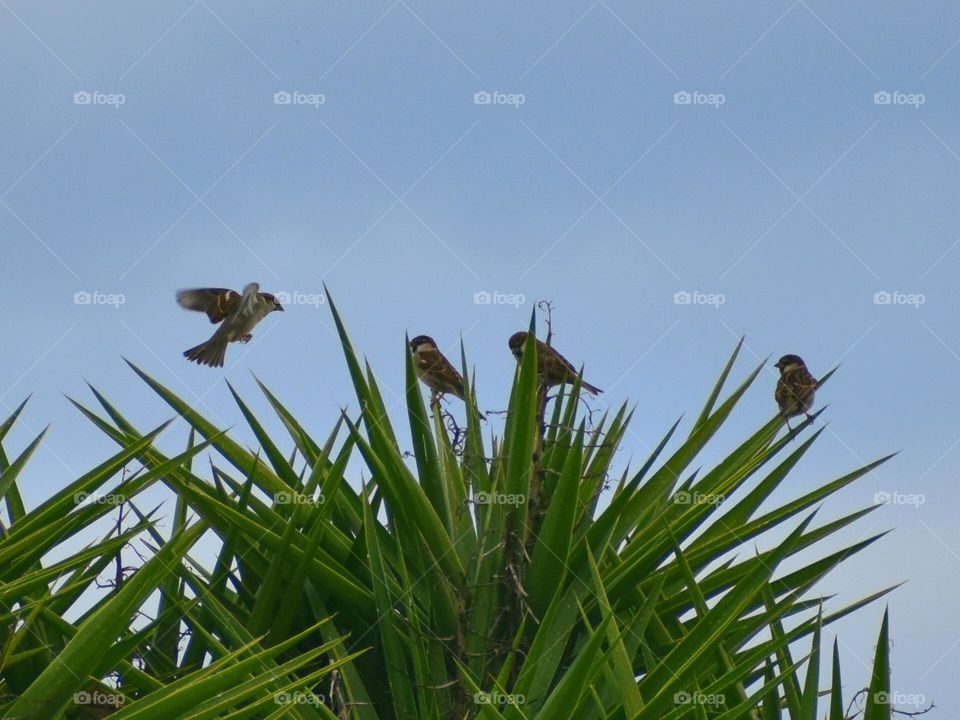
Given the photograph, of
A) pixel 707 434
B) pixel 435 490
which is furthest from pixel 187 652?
pixel 707 434

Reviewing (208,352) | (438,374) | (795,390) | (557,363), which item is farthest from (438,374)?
(795,390)

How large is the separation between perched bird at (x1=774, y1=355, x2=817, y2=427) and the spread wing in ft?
8.84

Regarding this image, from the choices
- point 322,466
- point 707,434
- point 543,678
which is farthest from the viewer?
point 707,434

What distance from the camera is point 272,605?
15.6 ft

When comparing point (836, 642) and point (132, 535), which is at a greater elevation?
point (132, 535)

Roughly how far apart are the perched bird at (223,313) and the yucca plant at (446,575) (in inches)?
38.2

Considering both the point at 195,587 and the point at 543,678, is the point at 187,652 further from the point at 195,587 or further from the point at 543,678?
the point at 543,678

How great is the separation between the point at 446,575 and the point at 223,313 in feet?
7.16

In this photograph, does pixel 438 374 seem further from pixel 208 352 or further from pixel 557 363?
pixel 208 352

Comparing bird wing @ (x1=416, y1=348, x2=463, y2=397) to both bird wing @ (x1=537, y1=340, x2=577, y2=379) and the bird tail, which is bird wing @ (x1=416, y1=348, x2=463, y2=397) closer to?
bird wing @ (x1=537, y1=340, x2=577, y2=379)

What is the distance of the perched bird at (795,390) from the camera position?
6125mm

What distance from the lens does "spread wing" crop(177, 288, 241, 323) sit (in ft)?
21.3

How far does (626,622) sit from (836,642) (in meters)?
0.78

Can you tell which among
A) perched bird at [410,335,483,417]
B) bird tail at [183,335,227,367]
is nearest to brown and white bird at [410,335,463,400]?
perched bird at [410,335,483,417]
